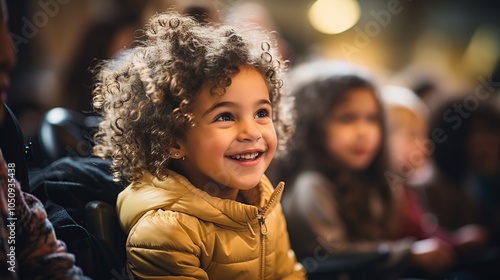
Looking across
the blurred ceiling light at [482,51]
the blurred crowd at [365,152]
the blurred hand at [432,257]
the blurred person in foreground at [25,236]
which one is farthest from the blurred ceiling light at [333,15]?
the blurred person in foreground at [25,236]

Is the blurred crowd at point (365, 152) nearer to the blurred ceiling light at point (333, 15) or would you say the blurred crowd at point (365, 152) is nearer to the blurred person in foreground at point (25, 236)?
the blurred person in foreground at point (25, 236)

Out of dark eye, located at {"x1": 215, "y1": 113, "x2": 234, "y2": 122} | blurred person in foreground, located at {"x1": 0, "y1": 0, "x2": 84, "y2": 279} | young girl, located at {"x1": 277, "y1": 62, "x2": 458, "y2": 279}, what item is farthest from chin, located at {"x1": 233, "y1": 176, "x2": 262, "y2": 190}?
young girl, located at {"x1": 277, "y1": 62, "x2": 458, "y2": 279}

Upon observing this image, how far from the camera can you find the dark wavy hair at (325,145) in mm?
1910

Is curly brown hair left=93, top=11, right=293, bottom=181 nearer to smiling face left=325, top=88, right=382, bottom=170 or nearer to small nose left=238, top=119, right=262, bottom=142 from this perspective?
small nose left=238, top=119, right=262, bottom=142

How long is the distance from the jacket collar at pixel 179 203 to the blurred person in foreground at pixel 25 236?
0.15m

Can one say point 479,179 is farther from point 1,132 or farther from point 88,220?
point 1,132

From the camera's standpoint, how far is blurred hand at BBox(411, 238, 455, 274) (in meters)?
1.96

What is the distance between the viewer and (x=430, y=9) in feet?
12.7

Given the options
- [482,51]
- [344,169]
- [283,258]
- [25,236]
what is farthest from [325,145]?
[482,51]

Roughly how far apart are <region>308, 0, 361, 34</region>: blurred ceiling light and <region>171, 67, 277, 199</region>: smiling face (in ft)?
7.29

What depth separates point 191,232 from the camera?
102cm

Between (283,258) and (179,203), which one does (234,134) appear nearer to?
(179,203)

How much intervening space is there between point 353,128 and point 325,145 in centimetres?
11

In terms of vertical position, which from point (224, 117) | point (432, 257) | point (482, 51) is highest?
point (482, 51)
